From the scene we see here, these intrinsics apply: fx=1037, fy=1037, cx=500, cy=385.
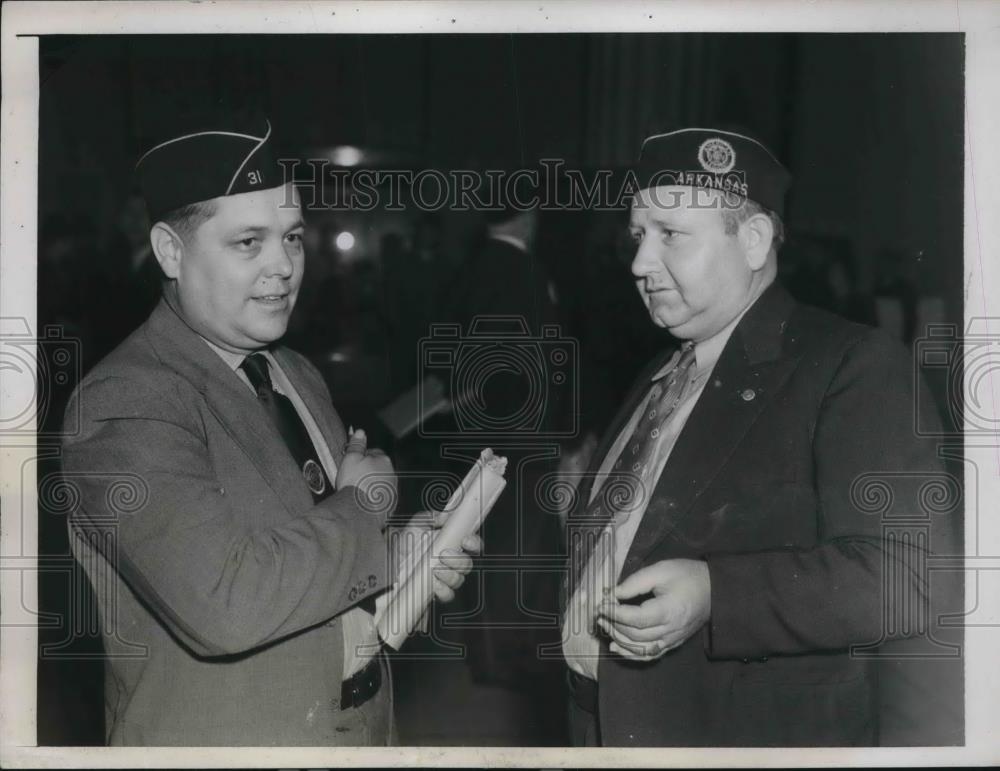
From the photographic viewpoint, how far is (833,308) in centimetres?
269

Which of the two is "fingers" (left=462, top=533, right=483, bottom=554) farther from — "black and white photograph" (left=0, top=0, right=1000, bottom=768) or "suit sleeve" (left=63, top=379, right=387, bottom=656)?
"suit sleeve" (left=63, top=379, right=387, bottom=656)

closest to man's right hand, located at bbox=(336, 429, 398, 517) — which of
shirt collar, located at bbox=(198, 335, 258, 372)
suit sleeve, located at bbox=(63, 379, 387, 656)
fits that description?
suit sleeve, located at bbox=(63, 379, 387, 656)

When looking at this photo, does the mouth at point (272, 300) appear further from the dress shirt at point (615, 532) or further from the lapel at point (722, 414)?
the lapel at point (722, 414)

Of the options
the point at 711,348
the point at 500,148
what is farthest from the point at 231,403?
the point at 711,348

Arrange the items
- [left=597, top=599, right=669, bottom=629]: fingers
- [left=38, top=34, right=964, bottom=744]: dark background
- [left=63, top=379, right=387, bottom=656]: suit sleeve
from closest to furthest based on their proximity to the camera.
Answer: [left=63, top=379, right=387, bottom=656]: suit sleeve → [left=597, top=599, right=669, bottom=629]: fingers → [left=38, top=34, right=964, bottom=744]: dark background

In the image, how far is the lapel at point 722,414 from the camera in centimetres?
260

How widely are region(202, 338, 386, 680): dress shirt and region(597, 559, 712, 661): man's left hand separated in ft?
2.08

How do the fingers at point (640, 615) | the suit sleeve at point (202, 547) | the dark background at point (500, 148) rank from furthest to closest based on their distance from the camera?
1. the dark background at point (500, 148)
2. the fingers at point (640, 615)
3. the suit sleeve at point (202, 547)

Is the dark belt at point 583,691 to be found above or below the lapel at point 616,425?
below

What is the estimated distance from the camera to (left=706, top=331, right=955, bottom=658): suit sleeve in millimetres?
2590

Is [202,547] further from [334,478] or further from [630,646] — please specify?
[630,646]

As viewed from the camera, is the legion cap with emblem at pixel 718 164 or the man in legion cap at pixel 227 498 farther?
the legion cap with emblem at pixel 718 164

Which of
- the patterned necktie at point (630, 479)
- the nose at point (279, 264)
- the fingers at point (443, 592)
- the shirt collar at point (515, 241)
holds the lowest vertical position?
the fingers at point (443, 592)

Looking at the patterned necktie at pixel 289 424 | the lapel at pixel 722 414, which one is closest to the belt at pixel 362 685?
the patterned necktie at pixel 289 424
